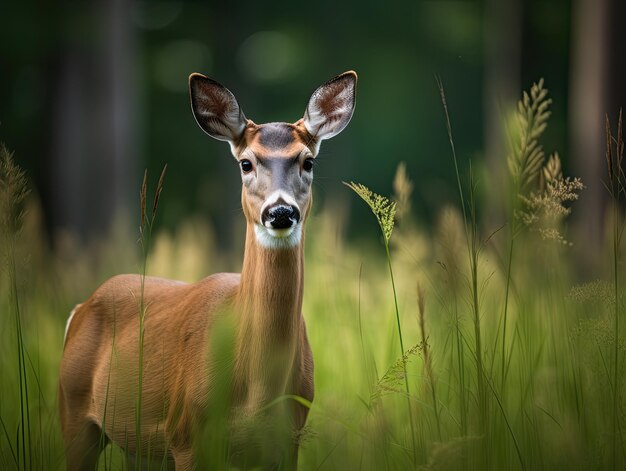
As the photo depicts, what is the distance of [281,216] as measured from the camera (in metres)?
2.83

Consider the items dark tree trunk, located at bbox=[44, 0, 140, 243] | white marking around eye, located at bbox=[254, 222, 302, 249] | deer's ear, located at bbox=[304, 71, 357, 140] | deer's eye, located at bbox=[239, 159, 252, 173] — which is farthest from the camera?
dark tree trunk, located at bbox=[44, 0, 140, 243]

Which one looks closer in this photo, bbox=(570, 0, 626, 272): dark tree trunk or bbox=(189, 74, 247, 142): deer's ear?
bbox=(189, 74, 247, 142): deer's ear

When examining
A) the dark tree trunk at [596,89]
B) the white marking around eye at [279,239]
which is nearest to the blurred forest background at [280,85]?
the dark tree trunk at [596,89]

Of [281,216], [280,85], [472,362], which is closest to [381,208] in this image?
[281,216]

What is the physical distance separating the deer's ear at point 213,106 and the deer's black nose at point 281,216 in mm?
564

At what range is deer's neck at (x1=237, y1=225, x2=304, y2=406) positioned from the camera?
287 centimetres

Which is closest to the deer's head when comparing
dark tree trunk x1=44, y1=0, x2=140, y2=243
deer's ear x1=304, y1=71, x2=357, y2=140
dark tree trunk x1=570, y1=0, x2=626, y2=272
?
deer's ear x1=304, y1=71, x2=357, y2=140

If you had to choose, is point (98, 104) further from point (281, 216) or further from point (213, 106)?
point (281, 216)

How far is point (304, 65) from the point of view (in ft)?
70.7

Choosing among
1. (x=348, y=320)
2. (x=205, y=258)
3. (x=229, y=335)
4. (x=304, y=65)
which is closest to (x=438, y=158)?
(x=304, y=65)

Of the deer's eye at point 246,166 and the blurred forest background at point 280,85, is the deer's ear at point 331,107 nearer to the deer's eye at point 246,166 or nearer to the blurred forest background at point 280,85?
the deer's eye at point 246,166

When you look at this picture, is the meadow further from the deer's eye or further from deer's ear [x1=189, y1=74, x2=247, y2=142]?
deer's ear [x1=189, y1=74, x2=247, y2=142]

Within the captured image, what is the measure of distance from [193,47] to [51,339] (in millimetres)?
16541

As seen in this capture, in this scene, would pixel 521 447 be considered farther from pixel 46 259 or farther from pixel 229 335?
pixel 46 259
